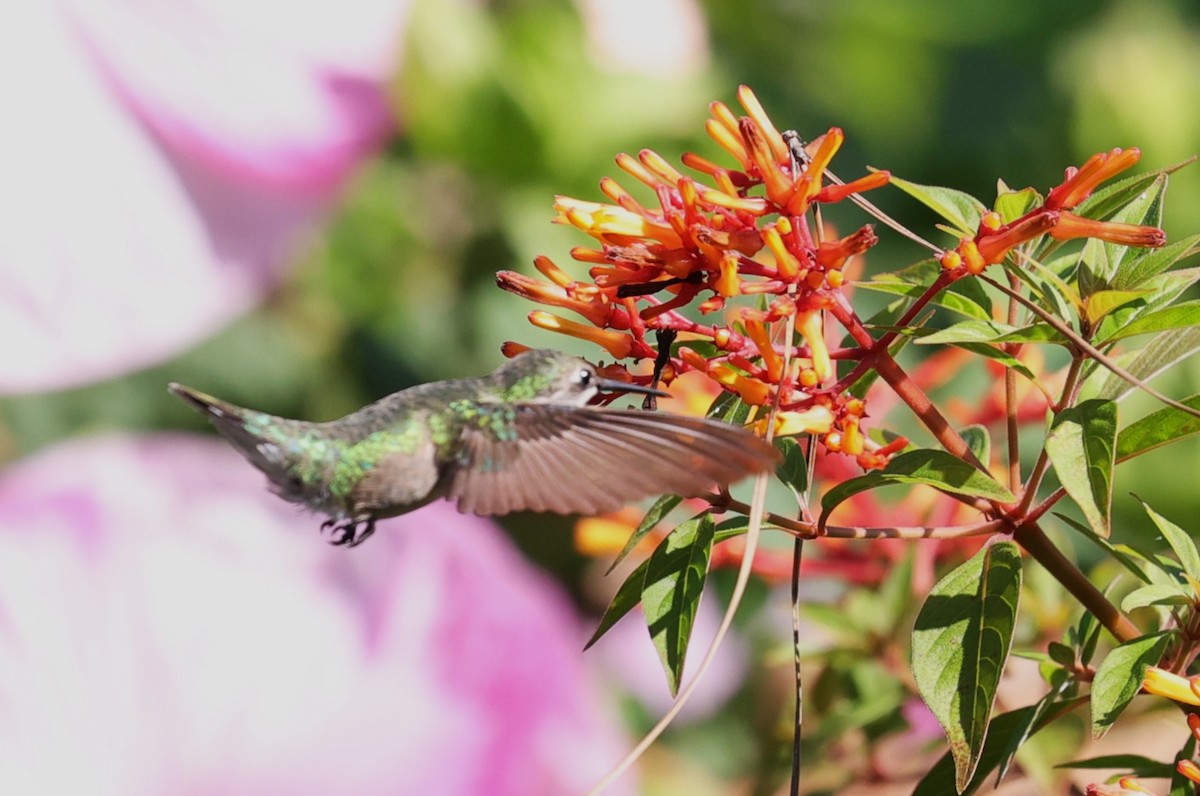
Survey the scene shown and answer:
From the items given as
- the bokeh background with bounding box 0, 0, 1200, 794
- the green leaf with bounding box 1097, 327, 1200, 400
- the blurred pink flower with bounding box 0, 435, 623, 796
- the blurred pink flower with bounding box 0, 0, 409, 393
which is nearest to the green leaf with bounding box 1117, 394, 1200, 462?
the green leaf with bounding box 1097, 327, 1200, 400

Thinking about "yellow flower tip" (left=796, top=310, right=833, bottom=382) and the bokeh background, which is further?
the bokeh background

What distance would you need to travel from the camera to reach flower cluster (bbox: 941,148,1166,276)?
1.23 feet

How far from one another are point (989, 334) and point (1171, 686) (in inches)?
3.9

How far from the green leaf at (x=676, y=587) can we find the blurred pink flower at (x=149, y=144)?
679 mm

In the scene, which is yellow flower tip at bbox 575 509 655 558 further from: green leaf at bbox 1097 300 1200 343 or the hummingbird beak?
green leaf at bbox 1097 300 1200 343

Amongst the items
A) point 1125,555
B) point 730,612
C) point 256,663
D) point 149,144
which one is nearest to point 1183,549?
point 1125,555

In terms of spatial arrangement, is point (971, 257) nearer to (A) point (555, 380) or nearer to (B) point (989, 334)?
(B) point (989, 334)

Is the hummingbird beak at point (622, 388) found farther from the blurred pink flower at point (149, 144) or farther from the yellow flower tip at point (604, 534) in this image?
the blurred pink flower at point (149, 144)

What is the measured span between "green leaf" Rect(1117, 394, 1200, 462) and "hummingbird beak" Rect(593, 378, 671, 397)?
5.0 inches

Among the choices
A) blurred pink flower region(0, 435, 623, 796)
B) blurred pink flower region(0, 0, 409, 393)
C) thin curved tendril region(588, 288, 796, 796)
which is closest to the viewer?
thin curved tendril region(588, 288, 796, 796)

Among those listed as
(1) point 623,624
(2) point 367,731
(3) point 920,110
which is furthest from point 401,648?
(3) point 920,110

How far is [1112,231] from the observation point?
1.24 feet

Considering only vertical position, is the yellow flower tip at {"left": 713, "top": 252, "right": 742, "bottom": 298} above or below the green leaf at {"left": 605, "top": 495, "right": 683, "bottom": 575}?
above

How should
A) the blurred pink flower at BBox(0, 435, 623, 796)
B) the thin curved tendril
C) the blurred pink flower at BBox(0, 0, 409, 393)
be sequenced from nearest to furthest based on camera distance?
the thin curved tendril
the blurred pink flower at BBox(0, 435, 623, 796)
the blurred pink flower at BBox(0, 0, 409, 393)
